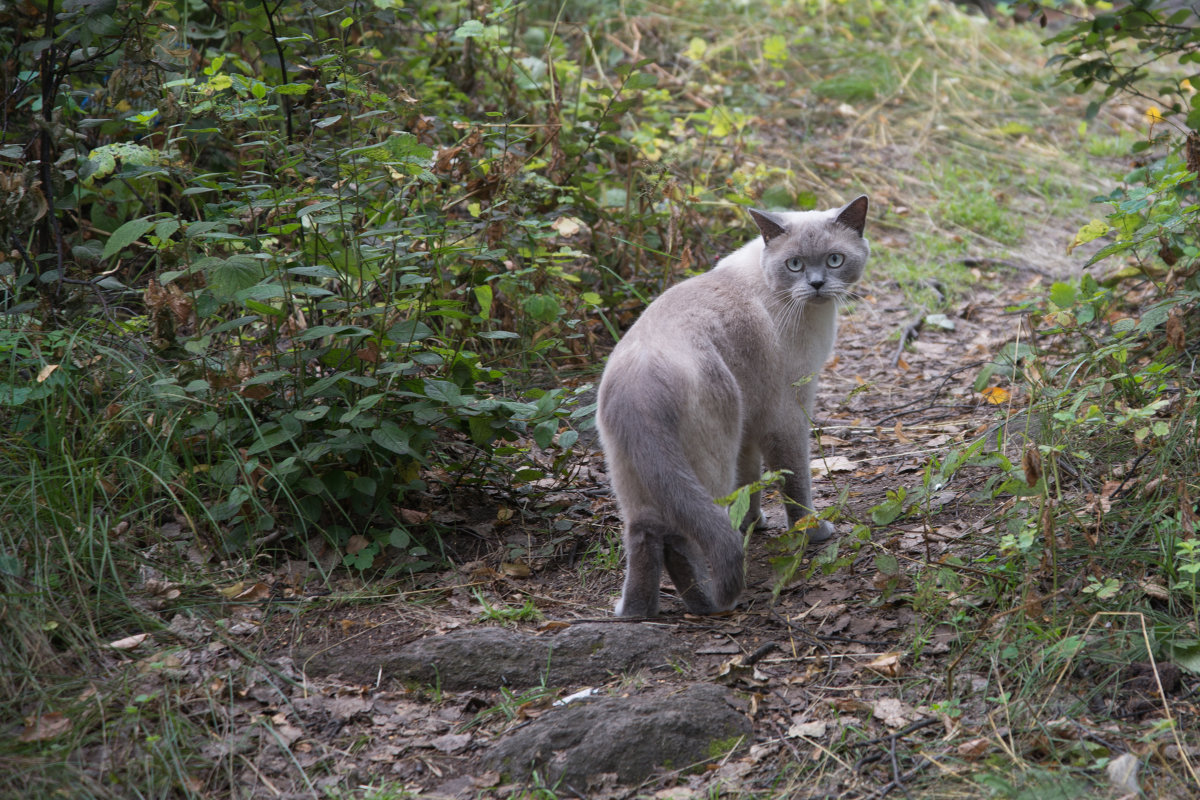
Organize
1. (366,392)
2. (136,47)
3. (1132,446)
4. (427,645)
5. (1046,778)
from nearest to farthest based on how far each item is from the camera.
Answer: (1046,778) < (427,645) < (1132,446) < (366,392) < (136,47)

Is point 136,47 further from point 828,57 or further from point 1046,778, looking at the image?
point 828,57

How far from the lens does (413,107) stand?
12.0 ft

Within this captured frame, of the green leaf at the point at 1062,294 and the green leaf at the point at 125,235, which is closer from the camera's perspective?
the green leaf at the point at 125,235

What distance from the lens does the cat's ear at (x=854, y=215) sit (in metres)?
3.50

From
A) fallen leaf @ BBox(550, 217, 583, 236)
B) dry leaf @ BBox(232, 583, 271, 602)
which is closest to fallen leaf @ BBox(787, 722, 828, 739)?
dry leaf @ BBox(232, 583, 271, 602)

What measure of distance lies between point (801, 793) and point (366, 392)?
1.91 meters

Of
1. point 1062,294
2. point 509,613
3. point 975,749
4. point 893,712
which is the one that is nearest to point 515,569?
point 509,613

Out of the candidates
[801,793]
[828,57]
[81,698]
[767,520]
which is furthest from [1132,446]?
[828,57]

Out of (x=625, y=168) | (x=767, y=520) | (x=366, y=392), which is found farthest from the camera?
(x=625, y=168)

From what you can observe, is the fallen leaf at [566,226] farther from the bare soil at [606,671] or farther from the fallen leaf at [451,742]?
the fallen leaf at [451,742]

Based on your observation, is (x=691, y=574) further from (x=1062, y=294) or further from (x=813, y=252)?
(x=1062, y=294)

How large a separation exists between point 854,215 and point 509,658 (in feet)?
6.74

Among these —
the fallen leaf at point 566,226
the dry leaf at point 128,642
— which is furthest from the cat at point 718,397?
the dry leaf at point 128,642

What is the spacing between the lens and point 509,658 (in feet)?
9.03
